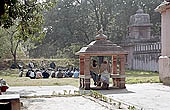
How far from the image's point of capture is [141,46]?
3209 cm

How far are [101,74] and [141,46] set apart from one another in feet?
59.9

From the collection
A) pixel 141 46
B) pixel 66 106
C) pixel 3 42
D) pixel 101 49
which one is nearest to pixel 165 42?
pixel 101 49

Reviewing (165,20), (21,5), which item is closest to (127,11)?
(165,20)

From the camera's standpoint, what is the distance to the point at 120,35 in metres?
41.6

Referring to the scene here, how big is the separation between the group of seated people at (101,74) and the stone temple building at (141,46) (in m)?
15.1

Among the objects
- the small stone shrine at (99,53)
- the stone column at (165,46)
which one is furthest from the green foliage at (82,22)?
the small stone shrine at (99,53)

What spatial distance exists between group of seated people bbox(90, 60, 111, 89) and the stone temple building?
15058mm

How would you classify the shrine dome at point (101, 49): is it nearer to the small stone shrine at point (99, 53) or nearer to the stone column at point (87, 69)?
the small stone shrine at point (99, 53)

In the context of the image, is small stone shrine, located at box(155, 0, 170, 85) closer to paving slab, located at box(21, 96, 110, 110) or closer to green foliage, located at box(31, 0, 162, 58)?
paving slab, located at box(21, 96, 110, 110)

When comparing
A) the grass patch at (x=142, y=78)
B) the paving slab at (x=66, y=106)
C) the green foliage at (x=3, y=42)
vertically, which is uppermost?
the green foliage at (x=3, y=42)

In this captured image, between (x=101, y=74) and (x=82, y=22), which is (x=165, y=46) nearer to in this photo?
(x=101, y=74)

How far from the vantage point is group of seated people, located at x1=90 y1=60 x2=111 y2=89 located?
14.6 metres

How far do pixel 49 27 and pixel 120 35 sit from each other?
9.83 meters

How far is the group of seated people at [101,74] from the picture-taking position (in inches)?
575
